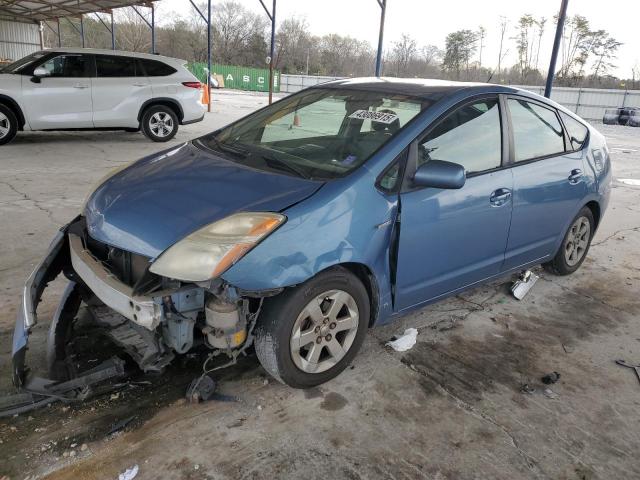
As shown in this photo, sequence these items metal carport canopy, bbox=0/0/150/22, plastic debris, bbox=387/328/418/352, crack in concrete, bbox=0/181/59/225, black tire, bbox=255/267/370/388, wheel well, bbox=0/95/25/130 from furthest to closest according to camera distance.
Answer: metal carport canopy, bbox=0/0/150/22
wheel well, bbox=0/95/25/130
crack in concrete, bbox=0/181/59/225
plastic debris, bbox=387/328/418/352
black tire, bbox=255/267/370/388

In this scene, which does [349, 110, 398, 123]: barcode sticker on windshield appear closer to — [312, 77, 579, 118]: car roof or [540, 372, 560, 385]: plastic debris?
[312, 77, 579, 118]: car roof

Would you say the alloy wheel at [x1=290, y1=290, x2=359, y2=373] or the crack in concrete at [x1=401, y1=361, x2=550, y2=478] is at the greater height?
the alloy wheel at [x1=290, y1=290, x2=359, y2=373]

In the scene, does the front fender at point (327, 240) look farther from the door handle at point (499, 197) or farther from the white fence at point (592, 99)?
the white fence at point (592, 99)

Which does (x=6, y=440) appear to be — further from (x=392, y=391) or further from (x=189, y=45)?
(x=189, y=45)

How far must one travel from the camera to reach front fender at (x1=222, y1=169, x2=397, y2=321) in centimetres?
229

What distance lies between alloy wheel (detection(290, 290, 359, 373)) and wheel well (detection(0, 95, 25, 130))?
8656mm

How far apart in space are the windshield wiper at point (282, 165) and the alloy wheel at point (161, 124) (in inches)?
325

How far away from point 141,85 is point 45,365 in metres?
8.36

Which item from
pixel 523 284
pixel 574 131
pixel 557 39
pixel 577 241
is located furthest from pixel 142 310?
pixel 557 39

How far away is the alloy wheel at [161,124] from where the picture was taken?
10.5m

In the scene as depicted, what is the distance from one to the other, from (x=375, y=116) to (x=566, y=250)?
2.33m

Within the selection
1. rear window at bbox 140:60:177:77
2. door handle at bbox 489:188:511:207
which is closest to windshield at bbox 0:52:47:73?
rear window at bbox 140:60:177:77

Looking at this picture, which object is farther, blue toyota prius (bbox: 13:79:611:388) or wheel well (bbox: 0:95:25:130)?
wheel well (bbox: 0:95:25:130)

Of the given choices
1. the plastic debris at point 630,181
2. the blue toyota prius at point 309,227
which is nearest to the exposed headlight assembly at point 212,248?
the blue toyota prius at point 309,227
